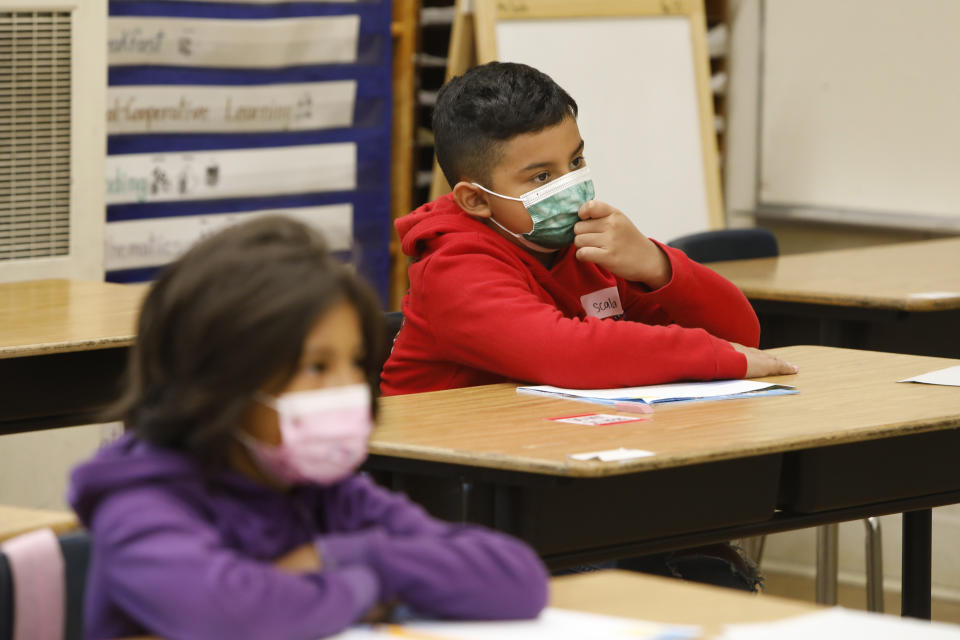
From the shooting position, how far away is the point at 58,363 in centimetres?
271

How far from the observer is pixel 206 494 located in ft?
3.68

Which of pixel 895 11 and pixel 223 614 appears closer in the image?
pixel 223 614

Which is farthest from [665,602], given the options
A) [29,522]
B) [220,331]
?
[29,522]

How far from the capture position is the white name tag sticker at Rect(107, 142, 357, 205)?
13.7 feet

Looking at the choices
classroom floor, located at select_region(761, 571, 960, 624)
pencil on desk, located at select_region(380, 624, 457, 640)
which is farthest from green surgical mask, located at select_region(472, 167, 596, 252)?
classroom floor, located at select_region(761, 571, 960, 624)

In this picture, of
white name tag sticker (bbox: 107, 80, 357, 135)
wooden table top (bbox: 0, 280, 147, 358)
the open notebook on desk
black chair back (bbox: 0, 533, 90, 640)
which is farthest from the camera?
white name tag sticker (bbox: 107, 80, 357, 135)

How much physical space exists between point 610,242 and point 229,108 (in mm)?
2353

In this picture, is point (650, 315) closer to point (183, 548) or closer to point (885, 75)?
point (183, 548)

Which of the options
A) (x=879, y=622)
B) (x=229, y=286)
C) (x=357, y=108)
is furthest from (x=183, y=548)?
(x=357, y=108)

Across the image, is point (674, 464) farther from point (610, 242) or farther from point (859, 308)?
point (859, 308)

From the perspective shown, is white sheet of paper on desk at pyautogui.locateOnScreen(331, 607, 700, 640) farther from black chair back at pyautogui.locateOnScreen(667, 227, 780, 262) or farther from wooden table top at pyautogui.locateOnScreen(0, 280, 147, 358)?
black chair back at pyautogui.locateOnScreen(667, 227, 780, 262)

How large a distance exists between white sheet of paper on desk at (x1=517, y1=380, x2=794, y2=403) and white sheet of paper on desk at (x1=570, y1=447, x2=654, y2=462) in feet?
1.09

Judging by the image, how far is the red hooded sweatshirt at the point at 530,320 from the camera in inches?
86.6

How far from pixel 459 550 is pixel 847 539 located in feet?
10.2
